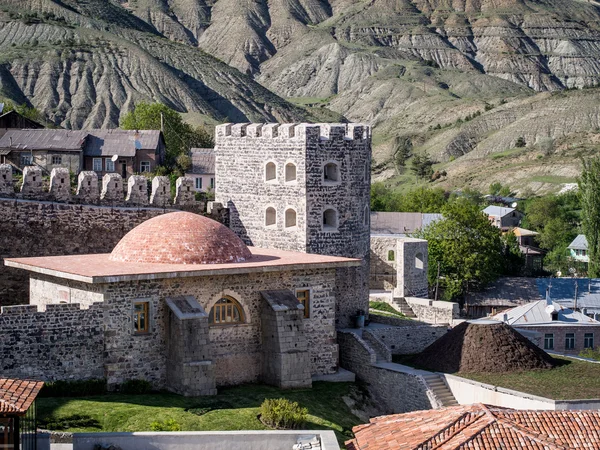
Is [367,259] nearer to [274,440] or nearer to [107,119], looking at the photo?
[274,440]

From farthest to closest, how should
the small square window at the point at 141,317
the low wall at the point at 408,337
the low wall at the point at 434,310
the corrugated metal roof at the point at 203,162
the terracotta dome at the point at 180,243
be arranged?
the corrugated metal roof at the point at 203,162
the low wall at the point at 434,310
the low wall at the point at 408,337
the terracotta dome at the point at 180,243
the small square window at the point at 141,317

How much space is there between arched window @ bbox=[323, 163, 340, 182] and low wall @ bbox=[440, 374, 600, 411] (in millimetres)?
7057

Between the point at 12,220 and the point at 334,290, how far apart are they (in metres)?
9.56

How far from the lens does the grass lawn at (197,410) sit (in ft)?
85.4

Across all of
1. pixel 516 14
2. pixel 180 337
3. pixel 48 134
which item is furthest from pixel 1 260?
pixel 516 14

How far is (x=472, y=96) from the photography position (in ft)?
534

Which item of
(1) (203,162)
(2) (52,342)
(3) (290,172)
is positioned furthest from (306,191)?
(1) (203,162)

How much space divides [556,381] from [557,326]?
1428cm

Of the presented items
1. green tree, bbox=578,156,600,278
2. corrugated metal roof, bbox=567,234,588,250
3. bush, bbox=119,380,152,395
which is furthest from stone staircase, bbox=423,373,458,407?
corrugated metal roof, bbox=567,234,588,250

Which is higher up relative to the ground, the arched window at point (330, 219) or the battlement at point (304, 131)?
the battlement at point (304, 131)

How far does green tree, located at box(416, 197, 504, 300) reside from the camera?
54.5 metres

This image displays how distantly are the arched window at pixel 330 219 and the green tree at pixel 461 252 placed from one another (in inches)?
743

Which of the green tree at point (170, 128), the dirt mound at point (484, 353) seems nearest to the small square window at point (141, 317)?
the dirt mound at point (484, 353)

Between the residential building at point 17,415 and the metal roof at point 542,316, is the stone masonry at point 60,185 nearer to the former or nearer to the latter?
the residential building at point 17,415
